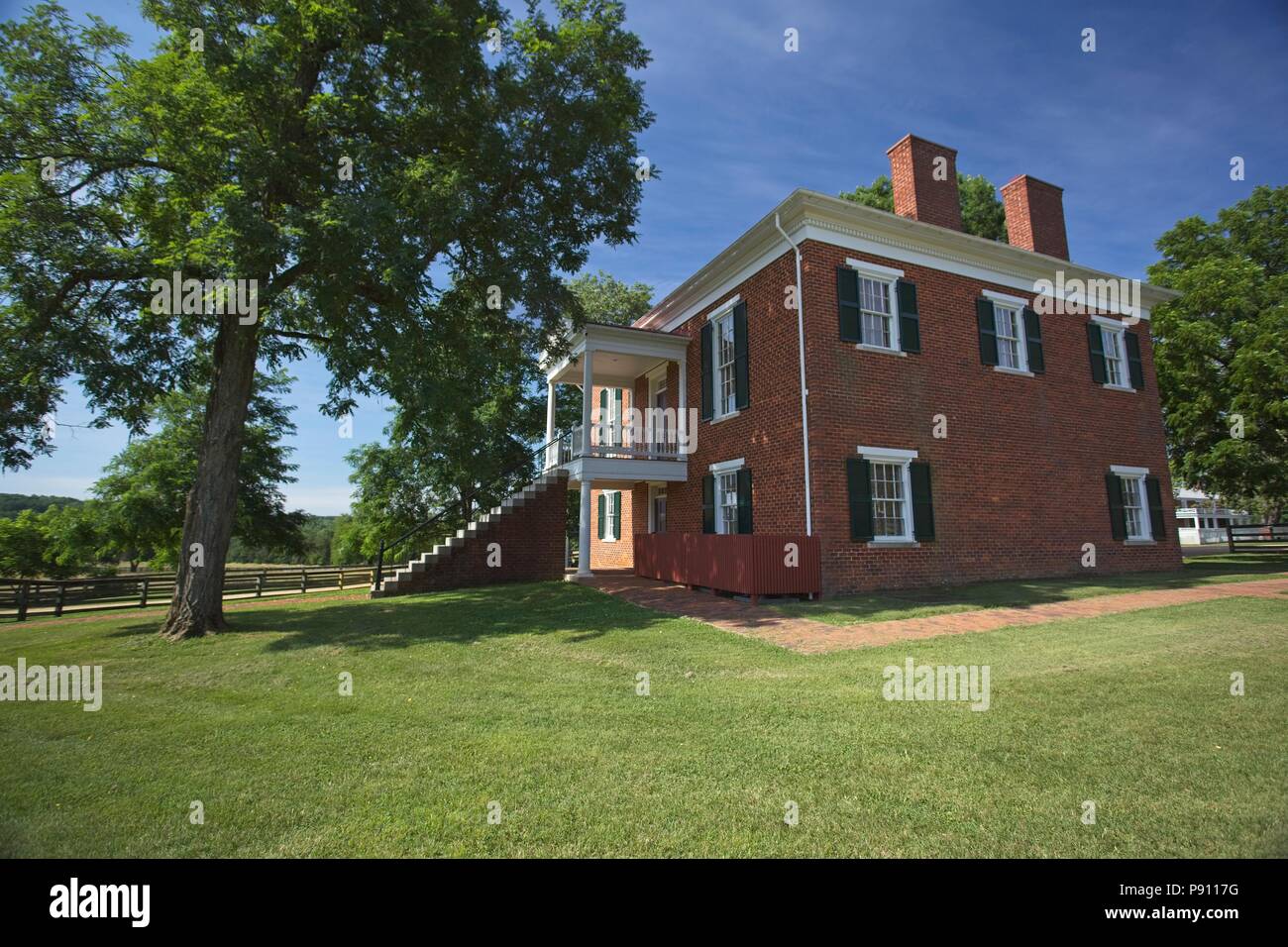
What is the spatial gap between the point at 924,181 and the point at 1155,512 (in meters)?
11.1

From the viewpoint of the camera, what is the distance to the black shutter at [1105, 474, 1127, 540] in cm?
1559

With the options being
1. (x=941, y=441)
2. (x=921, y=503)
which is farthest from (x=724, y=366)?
(x=921, y=503)

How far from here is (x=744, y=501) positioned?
1384 centimetres

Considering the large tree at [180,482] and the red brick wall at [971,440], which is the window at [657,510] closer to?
the red brick wall at [971,440]

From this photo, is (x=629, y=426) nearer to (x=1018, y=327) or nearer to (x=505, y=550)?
(x=505, y=550)

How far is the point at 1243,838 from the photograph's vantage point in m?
2.89

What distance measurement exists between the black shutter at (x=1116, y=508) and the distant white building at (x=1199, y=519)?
46.9 m

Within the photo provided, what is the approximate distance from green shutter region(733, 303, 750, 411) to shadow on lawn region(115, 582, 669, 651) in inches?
228

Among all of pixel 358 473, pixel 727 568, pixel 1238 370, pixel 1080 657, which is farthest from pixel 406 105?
pixel 1238 370

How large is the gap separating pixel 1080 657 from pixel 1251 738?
2.50 meters

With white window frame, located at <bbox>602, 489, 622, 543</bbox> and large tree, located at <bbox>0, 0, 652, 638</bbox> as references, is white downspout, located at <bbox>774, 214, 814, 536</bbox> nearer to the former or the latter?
large tree, located at <bbox>0, 0, 652, 638</bbox>

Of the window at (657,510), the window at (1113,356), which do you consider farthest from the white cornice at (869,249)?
the window at (657,510)

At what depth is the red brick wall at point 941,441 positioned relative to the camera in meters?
12.2
